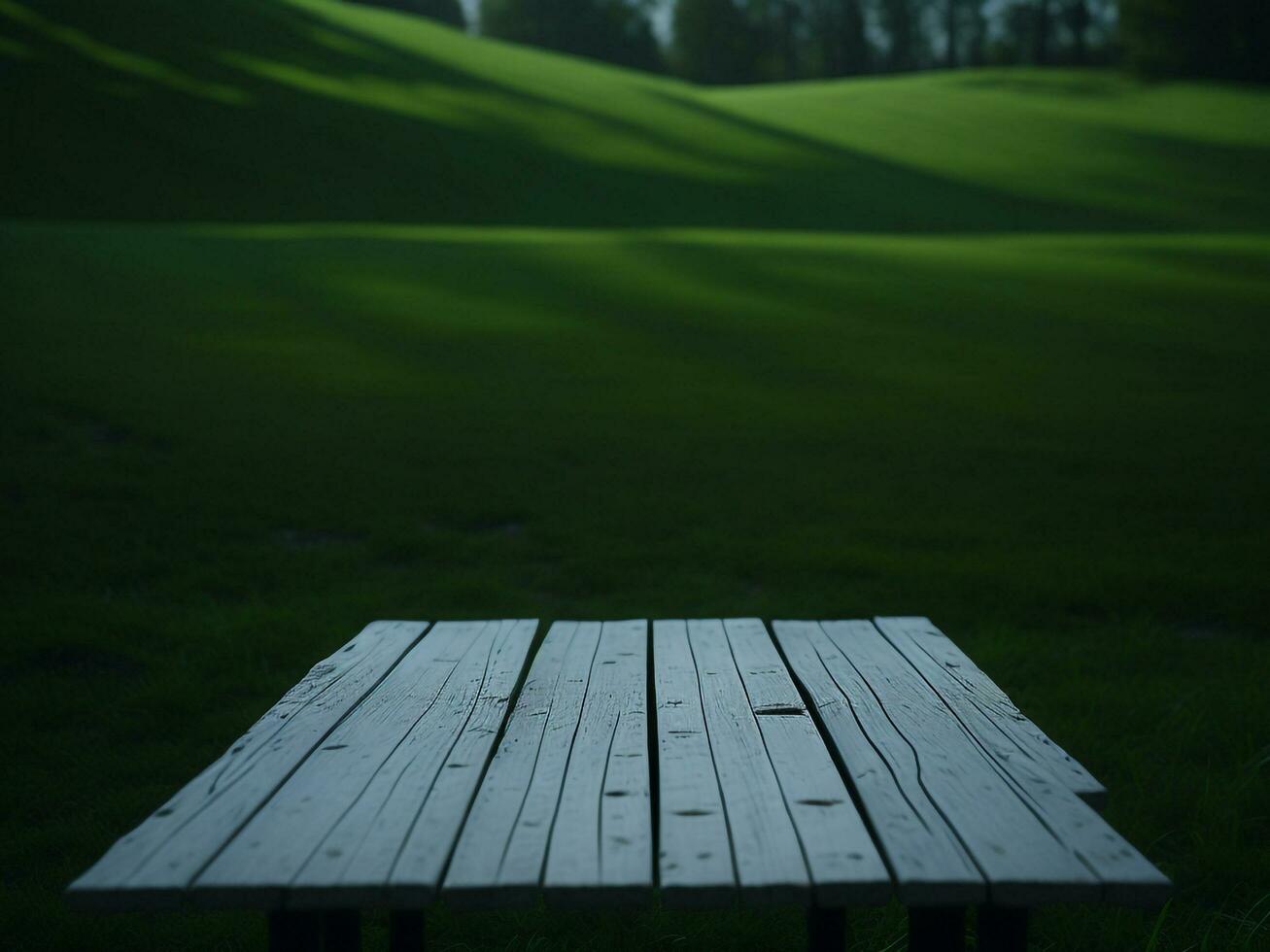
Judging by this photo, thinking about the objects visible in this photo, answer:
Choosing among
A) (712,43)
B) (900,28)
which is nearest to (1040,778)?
(712,43)

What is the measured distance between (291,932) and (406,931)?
0.64 ft

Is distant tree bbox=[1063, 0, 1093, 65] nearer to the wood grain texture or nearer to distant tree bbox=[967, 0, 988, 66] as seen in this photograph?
distant tree bbox=[967, 0, 988, 66]

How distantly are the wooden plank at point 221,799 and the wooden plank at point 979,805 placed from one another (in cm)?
119

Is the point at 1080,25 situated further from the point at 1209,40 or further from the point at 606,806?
the point at 606,806

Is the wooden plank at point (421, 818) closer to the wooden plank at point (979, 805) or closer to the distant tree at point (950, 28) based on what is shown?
the wooden plank at point (979, 805)

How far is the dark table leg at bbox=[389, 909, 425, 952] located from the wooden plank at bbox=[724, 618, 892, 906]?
0.69m

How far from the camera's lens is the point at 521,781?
76.9 inches

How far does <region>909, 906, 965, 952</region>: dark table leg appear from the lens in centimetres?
181

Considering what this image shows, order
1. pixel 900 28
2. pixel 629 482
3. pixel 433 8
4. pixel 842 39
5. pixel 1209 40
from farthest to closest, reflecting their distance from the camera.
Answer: pixel 900 28 < pixel 842 39 < pixel 433 8 < pixel 1209 40 < pixel 629 482

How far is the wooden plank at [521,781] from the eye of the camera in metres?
1.56

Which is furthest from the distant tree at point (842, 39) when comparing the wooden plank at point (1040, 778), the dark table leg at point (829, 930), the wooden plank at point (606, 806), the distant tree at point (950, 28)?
the dark table leg at point (829, 930)

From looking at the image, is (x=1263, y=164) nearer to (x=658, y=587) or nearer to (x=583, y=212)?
(x=583, y=212)

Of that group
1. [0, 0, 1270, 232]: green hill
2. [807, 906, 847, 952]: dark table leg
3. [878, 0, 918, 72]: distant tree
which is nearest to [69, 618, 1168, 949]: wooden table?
[807, 906, 847, 952]: dark table leg

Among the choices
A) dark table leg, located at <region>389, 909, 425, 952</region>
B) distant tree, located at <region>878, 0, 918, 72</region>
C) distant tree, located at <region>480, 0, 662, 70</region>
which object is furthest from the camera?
distant tree, located at <region>878, 0, 918, 72</region>
